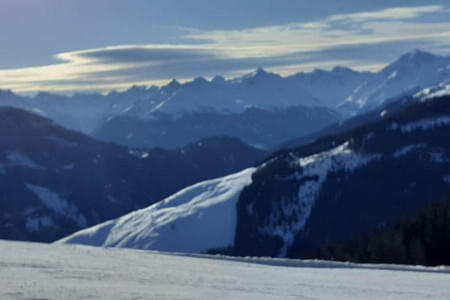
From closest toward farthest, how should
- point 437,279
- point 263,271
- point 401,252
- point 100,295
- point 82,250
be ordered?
point 100,295, point 437,279, point 263,271, point 82,250, point 401,252

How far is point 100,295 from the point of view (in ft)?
50.5

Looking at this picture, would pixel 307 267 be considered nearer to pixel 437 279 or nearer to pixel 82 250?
pixel 437 279

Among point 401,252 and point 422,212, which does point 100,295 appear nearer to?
point 401,252

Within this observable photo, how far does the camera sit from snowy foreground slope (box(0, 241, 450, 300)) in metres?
16.2

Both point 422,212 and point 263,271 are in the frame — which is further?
point 422,212

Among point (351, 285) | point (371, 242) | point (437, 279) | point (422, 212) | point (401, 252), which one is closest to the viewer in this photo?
point (351, 285)

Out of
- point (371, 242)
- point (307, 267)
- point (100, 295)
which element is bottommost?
point (371, 242)

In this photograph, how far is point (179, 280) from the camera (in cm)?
1992

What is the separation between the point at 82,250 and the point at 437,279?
1515 centimetres

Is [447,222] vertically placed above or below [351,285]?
below

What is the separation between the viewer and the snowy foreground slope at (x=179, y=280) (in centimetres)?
1625

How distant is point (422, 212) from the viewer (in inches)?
3782

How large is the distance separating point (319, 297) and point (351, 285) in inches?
139

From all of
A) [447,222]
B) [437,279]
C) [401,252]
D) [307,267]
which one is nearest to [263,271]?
[307,267]
